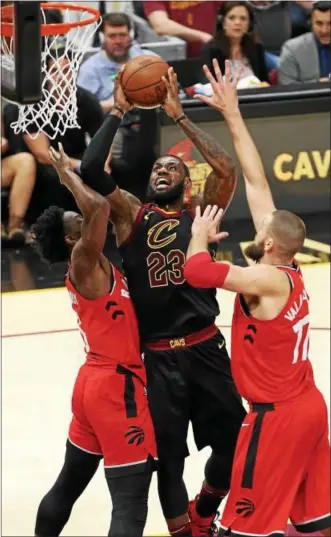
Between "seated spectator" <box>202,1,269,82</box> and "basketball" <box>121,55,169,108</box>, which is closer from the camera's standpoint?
"basketball" <box>121,55,169,108</box>

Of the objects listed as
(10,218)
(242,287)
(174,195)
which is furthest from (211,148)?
(10,218)

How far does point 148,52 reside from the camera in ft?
38.0

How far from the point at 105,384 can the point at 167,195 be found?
38.8 inches

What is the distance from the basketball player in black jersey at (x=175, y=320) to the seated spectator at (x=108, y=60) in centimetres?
517

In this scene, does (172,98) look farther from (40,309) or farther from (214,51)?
(214,51)

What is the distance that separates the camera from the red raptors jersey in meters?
5.85

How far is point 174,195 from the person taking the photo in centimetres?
611

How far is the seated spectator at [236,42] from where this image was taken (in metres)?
11.3

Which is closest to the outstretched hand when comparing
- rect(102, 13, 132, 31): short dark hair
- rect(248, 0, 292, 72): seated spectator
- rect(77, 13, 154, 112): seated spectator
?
rect(77, 13, 154, 112): seated spectator

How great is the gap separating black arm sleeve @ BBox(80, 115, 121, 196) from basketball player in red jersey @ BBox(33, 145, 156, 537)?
0.06m

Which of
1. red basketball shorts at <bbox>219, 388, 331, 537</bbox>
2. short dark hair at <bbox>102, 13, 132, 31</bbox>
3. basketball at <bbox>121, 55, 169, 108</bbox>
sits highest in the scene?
basketball at <bbox>121, 55, 169, 108</bbox>

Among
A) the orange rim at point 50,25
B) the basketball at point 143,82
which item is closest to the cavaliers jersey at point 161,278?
the basketball at point 143,82

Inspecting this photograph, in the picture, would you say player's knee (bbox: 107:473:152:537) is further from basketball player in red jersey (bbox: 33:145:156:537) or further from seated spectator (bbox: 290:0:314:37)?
Answer: seated spectator (bbox: 290:0:314:37)

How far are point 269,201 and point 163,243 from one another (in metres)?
0.58
